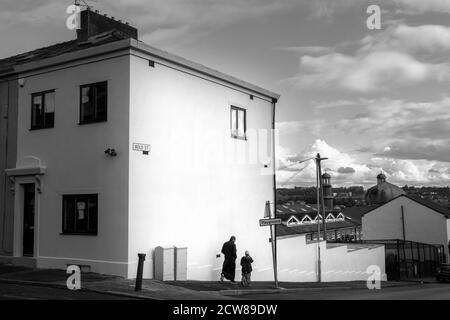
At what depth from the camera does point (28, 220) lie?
59.2ft

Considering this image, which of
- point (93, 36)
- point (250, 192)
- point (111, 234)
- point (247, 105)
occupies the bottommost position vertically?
point (111, 234)

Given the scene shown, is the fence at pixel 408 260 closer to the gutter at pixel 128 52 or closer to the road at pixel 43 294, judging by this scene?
the gutter at pixel 128 52

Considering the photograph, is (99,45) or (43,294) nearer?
(43,294)

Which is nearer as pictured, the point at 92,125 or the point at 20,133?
the point at 92,125

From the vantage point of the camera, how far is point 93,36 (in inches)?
778

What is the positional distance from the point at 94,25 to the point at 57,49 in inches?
74.7

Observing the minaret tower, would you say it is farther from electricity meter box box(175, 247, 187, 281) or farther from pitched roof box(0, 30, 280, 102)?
electricity meter box box(175, 247, 187, 281)

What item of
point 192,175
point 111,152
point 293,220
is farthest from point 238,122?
point 293,220

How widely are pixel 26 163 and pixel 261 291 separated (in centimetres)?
941

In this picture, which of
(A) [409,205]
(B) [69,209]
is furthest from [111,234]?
(A) [409,205]

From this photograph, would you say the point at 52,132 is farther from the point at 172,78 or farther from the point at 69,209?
the point at 172,78

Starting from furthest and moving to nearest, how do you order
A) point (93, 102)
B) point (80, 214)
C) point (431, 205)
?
point (431, 205)
point (93, 102)
point (80, 214)

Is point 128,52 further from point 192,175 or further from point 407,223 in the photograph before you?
point 407,223

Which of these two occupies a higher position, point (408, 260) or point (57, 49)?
point (57, 49)
